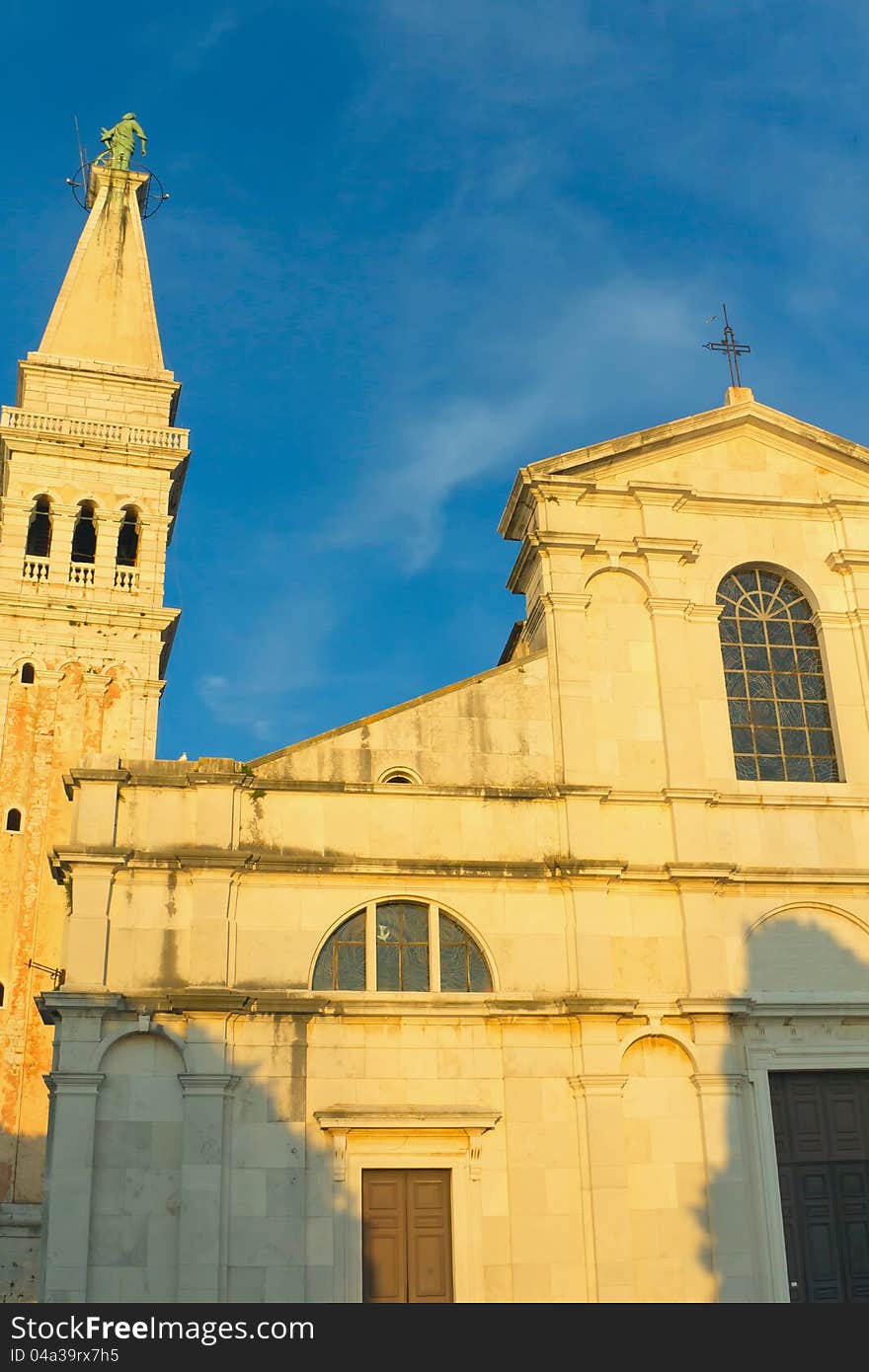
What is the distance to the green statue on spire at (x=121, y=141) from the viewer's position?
50156 millimetres

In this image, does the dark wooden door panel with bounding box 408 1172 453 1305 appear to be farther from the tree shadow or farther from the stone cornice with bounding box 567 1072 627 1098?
the stone cornice with bounding box 567 1072 627 1098

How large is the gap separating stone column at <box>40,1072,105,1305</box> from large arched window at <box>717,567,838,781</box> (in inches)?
398

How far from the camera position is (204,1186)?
1625 centimetres

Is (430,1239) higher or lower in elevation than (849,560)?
lower

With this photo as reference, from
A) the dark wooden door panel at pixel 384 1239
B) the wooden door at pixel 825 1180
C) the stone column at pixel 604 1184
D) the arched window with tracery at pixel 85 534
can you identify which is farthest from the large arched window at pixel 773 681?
the arched window with tracery at pixel 85 534

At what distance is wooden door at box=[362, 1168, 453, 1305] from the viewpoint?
1653 cm

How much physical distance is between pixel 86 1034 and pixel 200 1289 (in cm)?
320

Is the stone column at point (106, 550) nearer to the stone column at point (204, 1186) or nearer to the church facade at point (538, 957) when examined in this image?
the church facade at point (538, 957)

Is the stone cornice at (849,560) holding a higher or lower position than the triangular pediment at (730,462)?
lower

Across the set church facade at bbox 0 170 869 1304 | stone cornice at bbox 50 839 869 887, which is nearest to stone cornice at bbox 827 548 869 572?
church facade at bbox 0 170 869 1304

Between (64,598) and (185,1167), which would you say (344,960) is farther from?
(64,598)

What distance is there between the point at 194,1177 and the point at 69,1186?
1.42m

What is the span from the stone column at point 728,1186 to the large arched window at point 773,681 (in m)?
4.64

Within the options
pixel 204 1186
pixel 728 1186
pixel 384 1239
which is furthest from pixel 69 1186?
pixel 728 1186
